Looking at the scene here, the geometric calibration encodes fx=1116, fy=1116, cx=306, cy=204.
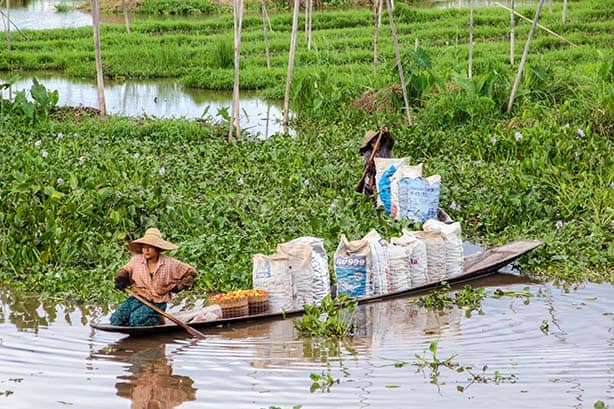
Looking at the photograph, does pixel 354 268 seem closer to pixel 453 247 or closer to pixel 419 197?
pixel 453 247

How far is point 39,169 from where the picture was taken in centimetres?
968

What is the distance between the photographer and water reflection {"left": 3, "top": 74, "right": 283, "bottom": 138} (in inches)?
602

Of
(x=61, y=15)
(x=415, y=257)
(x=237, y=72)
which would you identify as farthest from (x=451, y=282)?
(x=61, y=15)

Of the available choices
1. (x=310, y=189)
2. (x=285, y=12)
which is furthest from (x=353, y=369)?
(x=285, y=12)

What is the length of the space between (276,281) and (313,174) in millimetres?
3324

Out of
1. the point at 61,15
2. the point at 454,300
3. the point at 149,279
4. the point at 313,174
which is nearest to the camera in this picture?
the point at 149,279

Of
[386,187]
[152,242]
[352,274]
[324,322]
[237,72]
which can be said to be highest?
[237,72]

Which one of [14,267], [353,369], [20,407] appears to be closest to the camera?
[20,407]

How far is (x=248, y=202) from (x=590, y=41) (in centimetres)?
1103

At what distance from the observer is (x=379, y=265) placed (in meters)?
7.30

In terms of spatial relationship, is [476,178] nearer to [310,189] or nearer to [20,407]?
[310,189]

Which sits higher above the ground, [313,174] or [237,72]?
[237,72]

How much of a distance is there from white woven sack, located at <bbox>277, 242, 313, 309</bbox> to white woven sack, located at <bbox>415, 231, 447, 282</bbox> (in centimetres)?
98

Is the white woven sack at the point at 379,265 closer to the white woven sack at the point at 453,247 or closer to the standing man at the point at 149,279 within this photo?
the white woven sack at the point at 453,247
